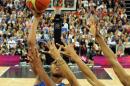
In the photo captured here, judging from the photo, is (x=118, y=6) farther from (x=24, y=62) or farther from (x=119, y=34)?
(x=24, y=62)

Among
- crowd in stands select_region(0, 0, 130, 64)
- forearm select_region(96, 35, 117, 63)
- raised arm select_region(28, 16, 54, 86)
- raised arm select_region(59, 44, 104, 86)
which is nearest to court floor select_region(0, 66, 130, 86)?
crowd in stands select_region(0, 0, 130, 64)

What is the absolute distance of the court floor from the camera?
1385 cm

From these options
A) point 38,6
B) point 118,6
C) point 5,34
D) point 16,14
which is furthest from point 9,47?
point 38,6

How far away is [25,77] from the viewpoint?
15141 mm

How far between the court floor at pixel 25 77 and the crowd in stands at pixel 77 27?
1.22m

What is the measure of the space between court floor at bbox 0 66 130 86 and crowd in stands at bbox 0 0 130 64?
4.01ft

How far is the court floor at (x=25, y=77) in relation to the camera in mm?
13852

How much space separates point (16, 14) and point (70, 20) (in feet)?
10.7

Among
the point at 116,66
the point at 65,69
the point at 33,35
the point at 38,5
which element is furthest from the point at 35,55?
the point at 116,66

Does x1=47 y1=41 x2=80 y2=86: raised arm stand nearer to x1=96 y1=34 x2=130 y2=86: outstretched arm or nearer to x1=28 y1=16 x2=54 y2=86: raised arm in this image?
x1=28 y1=16 x2=54 y2=86: raised arm

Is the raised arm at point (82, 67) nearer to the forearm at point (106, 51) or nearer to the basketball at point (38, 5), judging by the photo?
the forearm at point (106, 51)

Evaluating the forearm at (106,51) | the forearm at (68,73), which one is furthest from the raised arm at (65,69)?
the forearm at (106,51)

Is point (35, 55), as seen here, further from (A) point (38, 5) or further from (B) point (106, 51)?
(B) point (106, 51)

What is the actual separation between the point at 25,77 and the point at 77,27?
19.5ft
